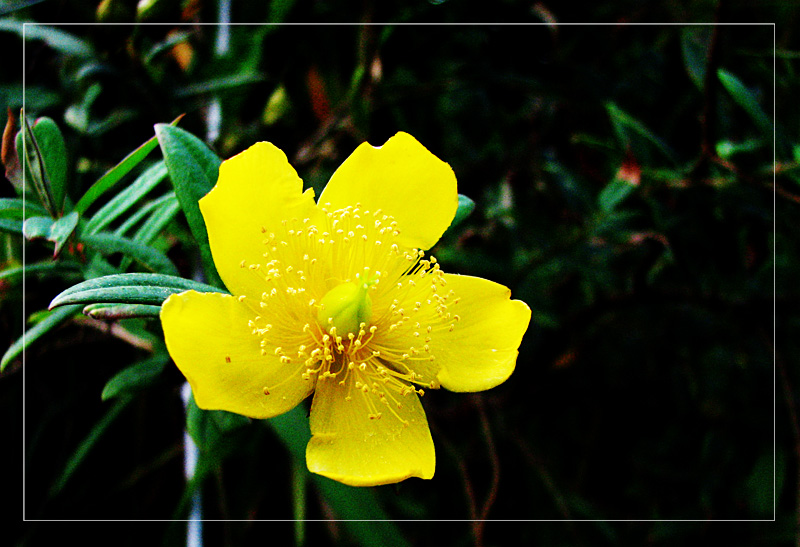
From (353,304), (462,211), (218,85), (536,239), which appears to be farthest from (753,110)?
(218,85)

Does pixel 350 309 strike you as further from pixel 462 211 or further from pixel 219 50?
pixel 219 50

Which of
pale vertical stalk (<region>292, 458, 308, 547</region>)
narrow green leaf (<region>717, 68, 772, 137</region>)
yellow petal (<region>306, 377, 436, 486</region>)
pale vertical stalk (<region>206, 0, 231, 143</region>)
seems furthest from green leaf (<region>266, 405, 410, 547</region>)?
narrow green leaf (<region>717, 68, 772, 137</region>)

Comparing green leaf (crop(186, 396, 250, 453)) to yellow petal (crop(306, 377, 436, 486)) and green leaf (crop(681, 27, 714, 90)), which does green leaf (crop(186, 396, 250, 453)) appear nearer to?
yellow petal (crop(306, 377, 436, 486))

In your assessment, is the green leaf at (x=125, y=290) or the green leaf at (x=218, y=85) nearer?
the green leaf at (x=125, y=290)

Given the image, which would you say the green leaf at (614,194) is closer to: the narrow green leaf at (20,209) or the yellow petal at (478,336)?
the yellow petal at (478,336)

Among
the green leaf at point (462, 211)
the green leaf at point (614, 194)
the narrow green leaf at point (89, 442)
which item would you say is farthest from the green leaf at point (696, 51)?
the narrow green leaf at point (89, 442)

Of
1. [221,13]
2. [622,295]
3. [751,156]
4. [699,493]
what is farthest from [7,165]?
[699,493]

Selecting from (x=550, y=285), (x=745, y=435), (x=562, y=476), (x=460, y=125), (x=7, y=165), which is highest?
(x=7, y=165)

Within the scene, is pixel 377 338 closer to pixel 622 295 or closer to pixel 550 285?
pixel 622 295
